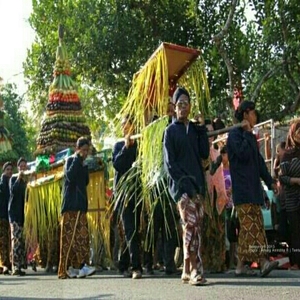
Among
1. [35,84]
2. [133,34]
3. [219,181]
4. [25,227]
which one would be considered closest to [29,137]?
[35,84]

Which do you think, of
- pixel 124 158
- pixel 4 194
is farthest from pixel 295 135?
pixel 4 194

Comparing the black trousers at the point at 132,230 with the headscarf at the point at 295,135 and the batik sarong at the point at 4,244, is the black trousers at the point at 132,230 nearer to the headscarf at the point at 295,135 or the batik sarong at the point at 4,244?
A: the headscarf at the point at 295,135

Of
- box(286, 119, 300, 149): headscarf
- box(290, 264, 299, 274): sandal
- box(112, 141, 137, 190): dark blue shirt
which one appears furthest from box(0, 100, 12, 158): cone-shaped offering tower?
box(290, 264, 299, 274): sandal

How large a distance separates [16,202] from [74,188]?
2.14 meters

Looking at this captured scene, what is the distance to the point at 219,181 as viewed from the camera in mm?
9195

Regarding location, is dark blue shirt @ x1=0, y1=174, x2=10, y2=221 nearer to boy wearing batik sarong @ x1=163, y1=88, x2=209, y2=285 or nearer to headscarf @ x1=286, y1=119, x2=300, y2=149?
headscarf @ x1=286, y1=119, x2=300, y2=149

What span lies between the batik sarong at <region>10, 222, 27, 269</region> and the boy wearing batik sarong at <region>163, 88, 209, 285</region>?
14.5ft

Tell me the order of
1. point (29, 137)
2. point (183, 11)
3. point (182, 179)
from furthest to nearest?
point (29, 137)
point (183, 11)
point (182, 179)

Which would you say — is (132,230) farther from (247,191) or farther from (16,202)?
(16,202)

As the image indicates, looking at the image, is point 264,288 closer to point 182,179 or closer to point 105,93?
point 182,179

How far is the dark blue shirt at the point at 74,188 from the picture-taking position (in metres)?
9.77

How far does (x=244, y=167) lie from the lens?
8227 mm

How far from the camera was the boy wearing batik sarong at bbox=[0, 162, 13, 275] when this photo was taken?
12211mm

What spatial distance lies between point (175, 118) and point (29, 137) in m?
37.0
